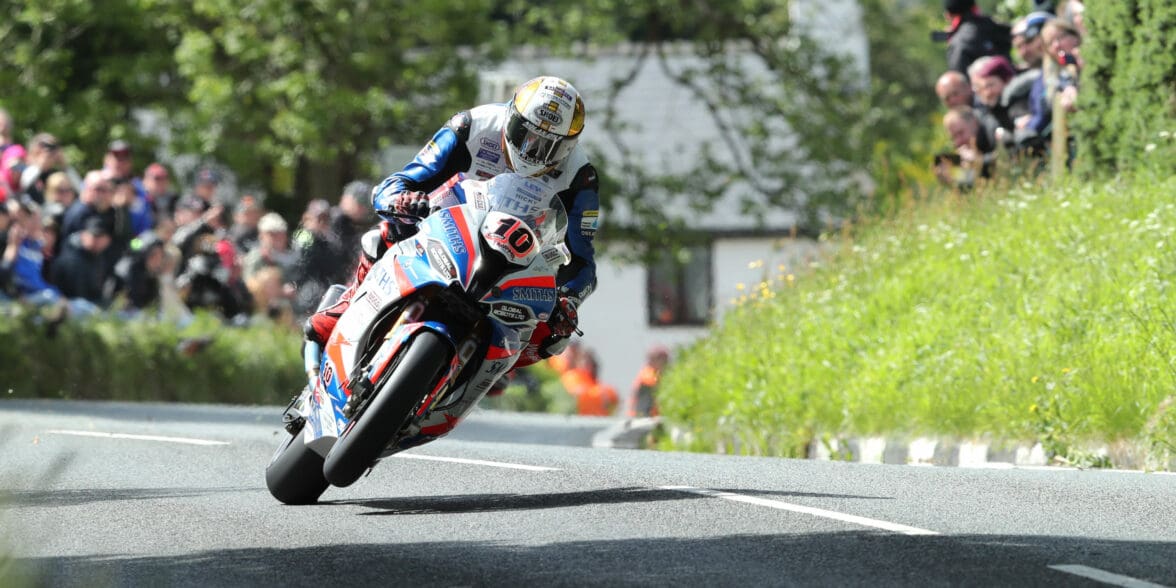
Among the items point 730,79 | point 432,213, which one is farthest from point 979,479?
point 730,79

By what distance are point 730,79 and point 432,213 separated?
21822 mm

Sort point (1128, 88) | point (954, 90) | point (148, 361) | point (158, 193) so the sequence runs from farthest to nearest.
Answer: point (158, 193) < point (148, 361) < point (954, 90) < point (1128, 88)

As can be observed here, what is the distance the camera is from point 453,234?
8617 mm

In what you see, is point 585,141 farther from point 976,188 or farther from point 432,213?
point 432,213

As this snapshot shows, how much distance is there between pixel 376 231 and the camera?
9.59 m

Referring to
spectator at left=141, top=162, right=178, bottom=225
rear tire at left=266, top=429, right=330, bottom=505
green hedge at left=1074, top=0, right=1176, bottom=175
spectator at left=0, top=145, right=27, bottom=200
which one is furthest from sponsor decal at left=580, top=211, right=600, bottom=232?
spectator at left=141, top=162, right=178, bottom=225

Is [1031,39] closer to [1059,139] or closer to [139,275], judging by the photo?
[1059,139]

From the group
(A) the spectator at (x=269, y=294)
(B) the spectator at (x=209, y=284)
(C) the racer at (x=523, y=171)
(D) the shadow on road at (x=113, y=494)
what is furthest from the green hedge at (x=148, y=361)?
(C) the racer at (x=523, y=171)

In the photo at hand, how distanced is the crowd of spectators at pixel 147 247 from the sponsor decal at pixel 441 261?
10.4 meters

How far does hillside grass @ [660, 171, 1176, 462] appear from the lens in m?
12.2

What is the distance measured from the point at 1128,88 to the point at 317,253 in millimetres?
8130

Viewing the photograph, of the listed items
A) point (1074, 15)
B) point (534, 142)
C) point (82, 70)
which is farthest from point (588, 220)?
point (82, 70)

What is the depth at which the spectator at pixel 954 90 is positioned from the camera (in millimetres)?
17953

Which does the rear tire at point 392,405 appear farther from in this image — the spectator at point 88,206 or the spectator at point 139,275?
the spectator at point 139,275
